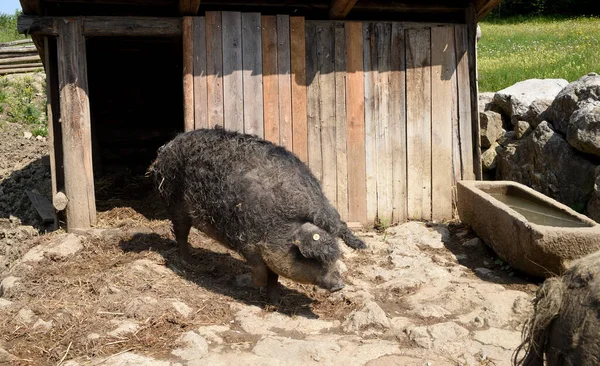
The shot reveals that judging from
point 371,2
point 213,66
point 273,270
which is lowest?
point 273,270

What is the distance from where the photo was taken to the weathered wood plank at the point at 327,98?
26.0 feet

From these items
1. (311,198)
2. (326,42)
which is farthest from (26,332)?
(326,42)

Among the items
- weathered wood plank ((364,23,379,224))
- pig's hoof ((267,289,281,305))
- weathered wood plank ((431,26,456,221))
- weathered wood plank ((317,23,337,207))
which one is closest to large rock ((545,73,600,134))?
weathered wood plank ((431,26,456,221))

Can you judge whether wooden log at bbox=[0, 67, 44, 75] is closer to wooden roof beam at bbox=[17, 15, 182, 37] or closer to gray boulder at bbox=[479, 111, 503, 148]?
wooden roof beam at bbox=[17, 15, 182, 37]

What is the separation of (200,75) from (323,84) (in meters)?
1.42

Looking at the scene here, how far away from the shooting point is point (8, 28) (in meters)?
22.4

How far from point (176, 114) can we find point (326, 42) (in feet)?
14.2

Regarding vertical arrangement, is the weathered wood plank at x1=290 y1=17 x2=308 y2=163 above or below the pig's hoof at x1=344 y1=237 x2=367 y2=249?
above

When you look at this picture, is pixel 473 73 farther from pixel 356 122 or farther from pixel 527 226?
pixel 527 226

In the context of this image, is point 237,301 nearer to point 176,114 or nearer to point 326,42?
point 326,42

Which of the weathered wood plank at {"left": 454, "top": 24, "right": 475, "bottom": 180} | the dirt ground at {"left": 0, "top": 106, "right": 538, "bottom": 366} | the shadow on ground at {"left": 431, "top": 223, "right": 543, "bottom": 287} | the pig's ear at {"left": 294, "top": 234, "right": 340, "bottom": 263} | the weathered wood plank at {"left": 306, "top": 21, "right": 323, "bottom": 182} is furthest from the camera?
the weathered wood plank at {"left": 454, "top": 24, "right": 475, "bottom": 180}

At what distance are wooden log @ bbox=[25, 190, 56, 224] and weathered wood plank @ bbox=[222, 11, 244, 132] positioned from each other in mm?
2549

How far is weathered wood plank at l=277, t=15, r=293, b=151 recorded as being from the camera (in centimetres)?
776

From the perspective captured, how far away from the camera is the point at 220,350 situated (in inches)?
192
